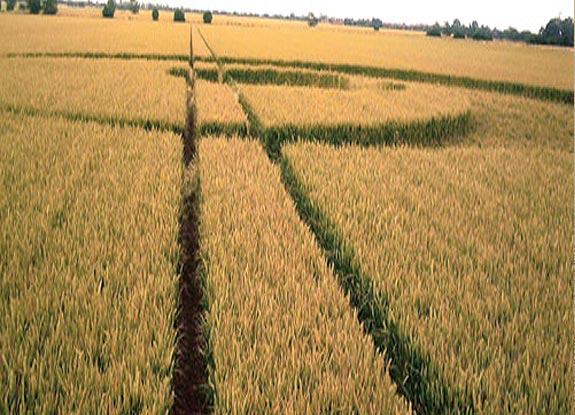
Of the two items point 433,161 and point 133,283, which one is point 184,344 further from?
point 433,161

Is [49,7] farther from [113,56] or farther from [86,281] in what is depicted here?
[86,281]

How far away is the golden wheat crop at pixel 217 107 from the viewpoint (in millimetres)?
5605

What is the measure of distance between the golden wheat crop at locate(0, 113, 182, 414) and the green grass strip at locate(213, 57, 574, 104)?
33.7 feet

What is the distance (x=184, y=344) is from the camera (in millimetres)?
2000

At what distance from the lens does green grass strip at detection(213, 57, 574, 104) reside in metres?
12.8

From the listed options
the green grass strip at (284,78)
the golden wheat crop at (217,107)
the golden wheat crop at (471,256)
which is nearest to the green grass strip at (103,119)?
the golden wheat crop at (217,107)

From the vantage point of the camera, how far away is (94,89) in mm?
7020

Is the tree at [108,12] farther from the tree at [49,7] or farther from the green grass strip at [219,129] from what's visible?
the green grass strip at [219,129]

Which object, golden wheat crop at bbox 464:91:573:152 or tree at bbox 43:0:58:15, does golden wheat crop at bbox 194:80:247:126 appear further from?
tree at bbox 43:0:58:15

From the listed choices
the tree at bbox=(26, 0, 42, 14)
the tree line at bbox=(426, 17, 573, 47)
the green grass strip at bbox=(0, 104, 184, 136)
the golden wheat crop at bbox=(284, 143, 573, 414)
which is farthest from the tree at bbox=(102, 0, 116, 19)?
the golden wheat crop at bbox=(284, 143, 573, 414)

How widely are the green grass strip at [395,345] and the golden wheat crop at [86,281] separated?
85cm

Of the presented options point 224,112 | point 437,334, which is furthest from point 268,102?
point 437,334

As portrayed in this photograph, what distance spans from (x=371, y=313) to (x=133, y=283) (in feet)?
3.65

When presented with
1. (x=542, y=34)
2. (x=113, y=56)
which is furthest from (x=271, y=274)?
(x=542, y=34)
